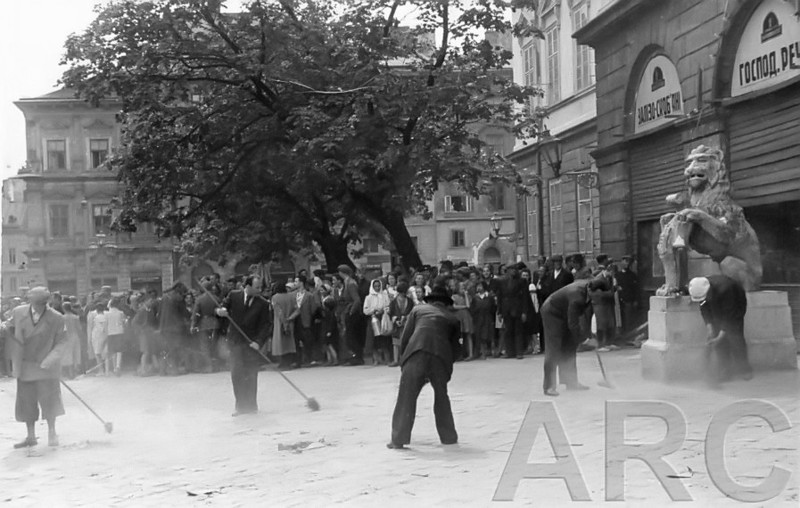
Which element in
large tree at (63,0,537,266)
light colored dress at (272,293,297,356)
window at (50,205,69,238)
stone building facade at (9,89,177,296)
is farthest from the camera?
stone building facade at (9,89,177,296)

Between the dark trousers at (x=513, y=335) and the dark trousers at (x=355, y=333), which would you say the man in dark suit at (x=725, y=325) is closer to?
the dark trousers at (x=513, y=335)

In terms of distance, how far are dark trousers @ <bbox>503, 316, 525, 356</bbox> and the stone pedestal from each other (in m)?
5.39

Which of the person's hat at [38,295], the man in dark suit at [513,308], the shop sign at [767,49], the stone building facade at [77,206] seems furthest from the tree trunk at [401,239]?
the person's hat at [38,295]

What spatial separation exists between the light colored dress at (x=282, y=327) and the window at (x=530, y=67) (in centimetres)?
1408

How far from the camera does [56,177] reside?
32125 mm

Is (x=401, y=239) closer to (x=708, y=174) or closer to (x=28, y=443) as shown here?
(x=708, y=174)

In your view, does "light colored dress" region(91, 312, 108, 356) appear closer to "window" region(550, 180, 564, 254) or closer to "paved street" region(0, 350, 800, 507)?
"paved street" region(0, 350, 800, 507)

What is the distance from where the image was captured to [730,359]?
12.0m

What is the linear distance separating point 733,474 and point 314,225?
19.4 metres

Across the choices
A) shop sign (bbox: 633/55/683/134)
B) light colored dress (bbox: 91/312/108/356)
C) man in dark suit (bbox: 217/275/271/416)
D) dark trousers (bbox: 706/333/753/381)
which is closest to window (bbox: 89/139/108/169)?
light colored dress (bbox: 91/312/108/356)

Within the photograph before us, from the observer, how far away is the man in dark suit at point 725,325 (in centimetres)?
1196

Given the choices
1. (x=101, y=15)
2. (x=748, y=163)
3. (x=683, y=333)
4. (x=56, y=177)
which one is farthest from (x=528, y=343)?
(x=56, y=177)

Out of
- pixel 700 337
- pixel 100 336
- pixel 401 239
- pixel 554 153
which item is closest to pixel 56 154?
pixel 100 336

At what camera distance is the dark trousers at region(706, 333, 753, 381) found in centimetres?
1199
